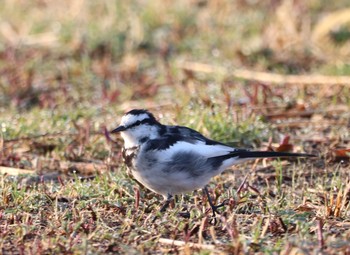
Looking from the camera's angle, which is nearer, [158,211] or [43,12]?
[158,211]

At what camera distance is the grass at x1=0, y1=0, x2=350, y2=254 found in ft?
15.3

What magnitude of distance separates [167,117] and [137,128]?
164 cm

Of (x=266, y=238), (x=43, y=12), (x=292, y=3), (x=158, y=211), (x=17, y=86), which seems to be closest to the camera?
(x=266, y=238)

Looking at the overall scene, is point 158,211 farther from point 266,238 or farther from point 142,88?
point 142,88

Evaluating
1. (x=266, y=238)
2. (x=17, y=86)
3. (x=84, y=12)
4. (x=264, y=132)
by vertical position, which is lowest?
(x=266, y=238)

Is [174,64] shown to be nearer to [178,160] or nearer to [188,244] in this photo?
[178,160]

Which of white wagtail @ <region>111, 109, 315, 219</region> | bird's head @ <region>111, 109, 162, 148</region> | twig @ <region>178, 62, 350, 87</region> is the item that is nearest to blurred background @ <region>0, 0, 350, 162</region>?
twig @ <region>178, 62, 350, 87</region>

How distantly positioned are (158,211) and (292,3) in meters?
5.72

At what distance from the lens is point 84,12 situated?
10352 mm

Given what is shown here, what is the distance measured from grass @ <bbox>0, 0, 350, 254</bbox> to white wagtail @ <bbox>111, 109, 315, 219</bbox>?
0.42 feet

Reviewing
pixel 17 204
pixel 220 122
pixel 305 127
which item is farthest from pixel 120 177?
pixel 305 127

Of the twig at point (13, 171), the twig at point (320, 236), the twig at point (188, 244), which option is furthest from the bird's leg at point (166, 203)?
the twig at point (13, 171)

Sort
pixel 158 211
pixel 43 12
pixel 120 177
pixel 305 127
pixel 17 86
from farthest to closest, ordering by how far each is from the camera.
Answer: pixel 43 12, pixel 17 86, pixel 305 127, pixel 120 177, pixel 158 211

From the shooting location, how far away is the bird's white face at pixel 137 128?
5398mm
